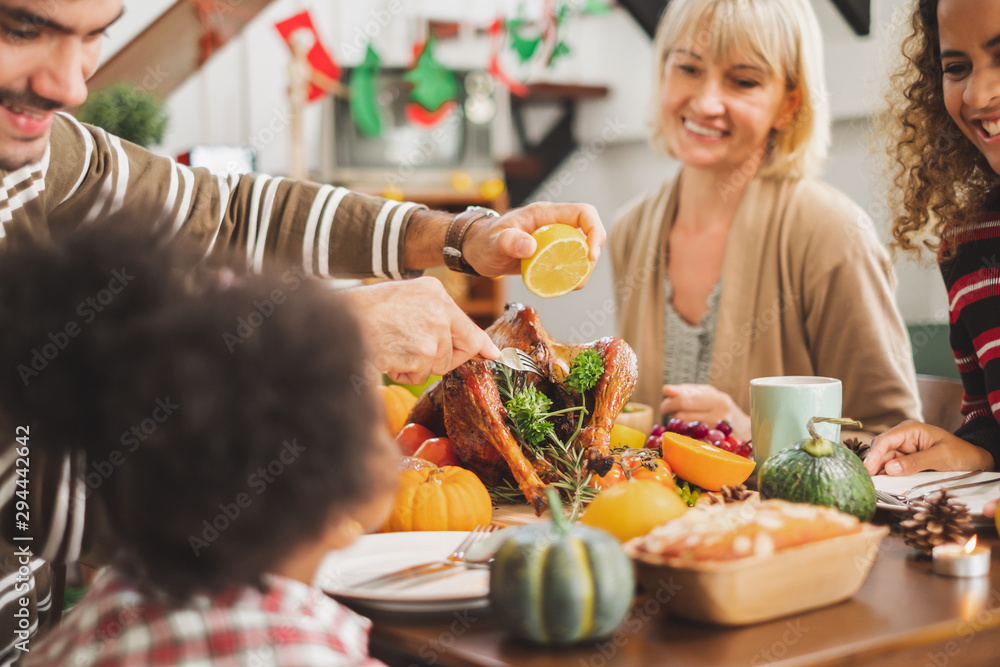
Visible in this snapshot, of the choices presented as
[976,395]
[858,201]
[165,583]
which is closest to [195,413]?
[165,583]

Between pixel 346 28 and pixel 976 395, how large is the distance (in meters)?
4.54

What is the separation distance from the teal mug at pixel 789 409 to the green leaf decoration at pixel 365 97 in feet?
10.7

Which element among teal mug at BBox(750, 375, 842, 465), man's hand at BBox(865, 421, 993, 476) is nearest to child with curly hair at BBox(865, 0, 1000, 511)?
man's hand at BBox(865, 421, 993, 476)

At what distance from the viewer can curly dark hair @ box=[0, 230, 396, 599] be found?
0.57 meters

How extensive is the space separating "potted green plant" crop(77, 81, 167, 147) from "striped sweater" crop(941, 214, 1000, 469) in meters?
2.40

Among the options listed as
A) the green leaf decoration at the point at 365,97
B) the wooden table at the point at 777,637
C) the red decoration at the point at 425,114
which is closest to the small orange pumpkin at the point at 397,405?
the wooden table at the point at 777,637

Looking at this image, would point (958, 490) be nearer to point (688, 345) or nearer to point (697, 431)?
point (697, 431)

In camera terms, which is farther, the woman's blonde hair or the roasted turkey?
the woman's blonde hair

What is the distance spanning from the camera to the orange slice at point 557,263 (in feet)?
4.07

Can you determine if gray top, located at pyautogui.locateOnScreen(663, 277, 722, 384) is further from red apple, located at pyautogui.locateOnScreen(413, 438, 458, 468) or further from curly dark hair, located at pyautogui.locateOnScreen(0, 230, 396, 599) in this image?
curly dark hair, located at pyautogui.locateOnScreen(0, 230, 396, 599)

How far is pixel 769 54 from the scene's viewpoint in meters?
2.02

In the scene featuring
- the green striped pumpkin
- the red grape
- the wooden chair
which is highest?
the green striped pumpkin

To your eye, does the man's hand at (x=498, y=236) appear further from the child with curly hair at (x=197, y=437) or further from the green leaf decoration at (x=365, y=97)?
the green leaf decoration at (x=365, y=97)

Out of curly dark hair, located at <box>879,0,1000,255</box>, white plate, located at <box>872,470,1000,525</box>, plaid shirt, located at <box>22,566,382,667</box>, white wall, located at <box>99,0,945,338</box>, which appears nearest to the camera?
plaid shirt, located at <box>22,566,382,667</box>
